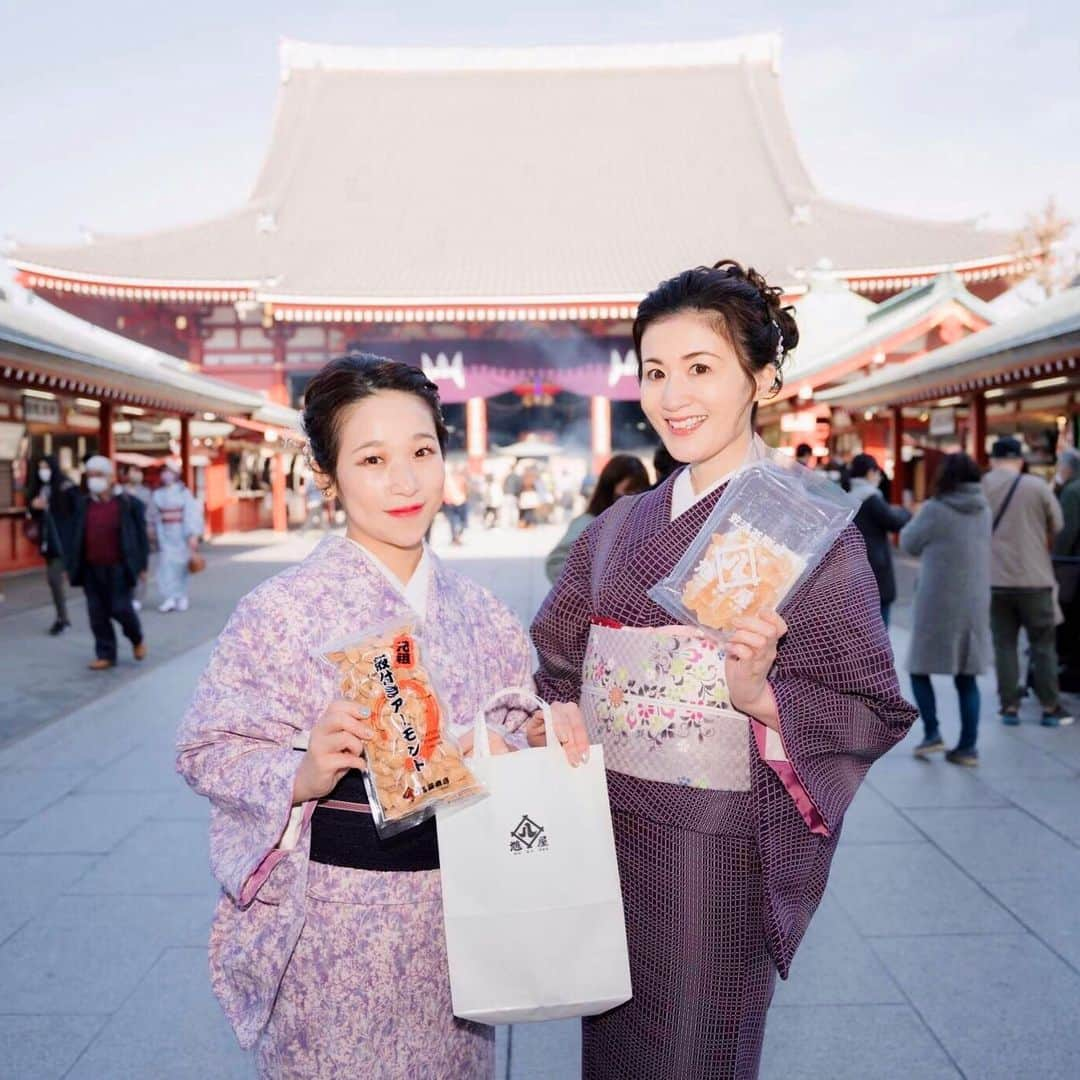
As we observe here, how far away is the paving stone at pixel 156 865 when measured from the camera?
11.5 feet

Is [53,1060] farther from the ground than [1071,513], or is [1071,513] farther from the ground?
[1071,513]

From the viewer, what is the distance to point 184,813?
4.28 meters

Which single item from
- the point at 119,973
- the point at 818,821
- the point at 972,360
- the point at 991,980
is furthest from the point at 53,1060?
the point at 972,360

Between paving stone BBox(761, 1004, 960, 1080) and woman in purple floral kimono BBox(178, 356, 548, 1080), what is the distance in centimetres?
118

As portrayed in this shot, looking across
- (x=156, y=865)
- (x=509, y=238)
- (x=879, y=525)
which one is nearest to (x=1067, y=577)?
(x=879, y=525)

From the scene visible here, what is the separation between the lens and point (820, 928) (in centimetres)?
321

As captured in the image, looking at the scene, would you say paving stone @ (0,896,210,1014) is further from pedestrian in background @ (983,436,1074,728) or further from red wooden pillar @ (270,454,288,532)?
red wooden pillar @ (270,454,288,532)

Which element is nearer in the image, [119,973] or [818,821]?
[818,821]

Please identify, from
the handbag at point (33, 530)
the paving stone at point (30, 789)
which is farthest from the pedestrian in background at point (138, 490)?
the paving stone at point (30, 789)

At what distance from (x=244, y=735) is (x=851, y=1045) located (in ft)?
6.11

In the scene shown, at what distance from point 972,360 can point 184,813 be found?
8.32 m

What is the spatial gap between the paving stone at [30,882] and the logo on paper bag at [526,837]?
8.16 ft

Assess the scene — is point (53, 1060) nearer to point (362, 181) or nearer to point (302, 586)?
point (302, 586)

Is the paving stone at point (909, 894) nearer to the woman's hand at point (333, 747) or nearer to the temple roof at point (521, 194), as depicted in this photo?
the woman's hand at point (333, 747)
